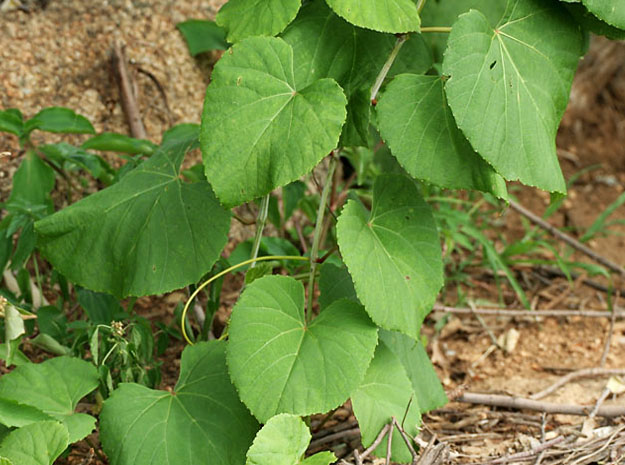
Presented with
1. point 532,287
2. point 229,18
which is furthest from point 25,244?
point 532,287

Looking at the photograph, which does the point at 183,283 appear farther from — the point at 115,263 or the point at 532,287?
the point at 532,287

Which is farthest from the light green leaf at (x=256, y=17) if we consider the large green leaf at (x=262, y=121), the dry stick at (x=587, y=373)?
the dry stick at (x=587, y=373)

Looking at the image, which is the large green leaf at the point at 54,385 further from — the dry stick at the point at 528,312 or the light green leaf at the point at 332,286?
the dry stick at the point at 528,312

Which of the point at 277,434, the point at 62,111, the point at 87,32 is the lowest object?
the point at 277,434

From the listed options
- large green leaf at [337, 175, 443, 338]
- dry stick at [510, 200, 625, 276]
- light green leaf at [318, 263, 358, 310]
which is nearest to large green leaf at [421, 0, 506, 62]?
large green leaf at [337, 175, 443, 338]

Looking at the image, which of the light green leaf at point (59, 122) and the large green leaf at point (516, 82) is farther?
the light green leaf at point (59, 122)

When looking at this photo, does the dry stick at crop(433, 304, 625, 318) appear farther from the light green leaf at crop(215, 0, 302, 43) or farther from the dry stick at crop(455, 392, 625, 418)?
the light green leaf at crop(215, 0, 302, 43)
